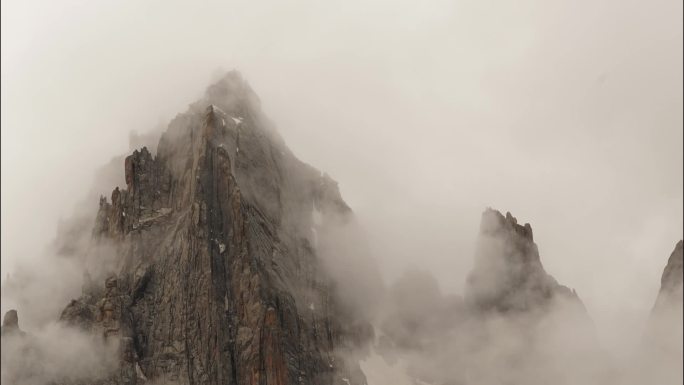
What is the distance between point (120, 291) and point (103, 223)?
23.2 m

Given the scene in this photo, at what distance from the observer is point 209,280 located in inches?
6570

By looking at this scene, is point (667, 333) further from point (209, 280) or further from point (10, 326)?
point (10, 326)

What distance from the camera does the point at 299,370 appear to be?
543ft

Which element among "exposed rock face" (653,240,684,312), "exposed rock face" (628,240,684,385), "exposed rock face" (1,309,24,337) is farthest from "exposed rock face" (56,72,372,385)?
"exposed rock face" (653,240,684,312)

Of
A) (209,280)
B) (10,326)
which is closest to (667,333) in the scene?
(209,280)

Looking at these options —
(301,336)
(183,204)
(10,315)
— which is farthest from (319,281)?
(10,315)

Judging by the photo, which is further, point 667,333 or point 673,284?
point 667,333

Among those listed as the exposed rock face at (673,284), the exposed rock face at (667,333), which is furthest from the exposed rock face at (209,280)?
the exposed rock face at (673,284)

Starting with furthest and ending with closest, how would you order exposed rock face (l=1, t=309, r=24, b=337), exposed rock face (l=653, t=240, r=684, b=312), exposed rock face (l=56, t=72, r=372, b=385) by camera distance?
exposed rock face (l=1, t=309, r=24, b=337)
exposed rock face (l=56, t=72, r=372, b=385)
exposed rock face (l=653, t=240, r=684, b=312)

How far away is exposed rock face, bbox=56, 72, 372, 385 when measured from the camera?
6378 inches

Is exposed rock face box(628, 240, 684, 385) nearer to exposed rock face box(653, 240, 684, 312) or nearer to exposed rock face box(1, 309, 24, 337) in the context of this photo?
exposed rock face box(653, 240, 684, 312)

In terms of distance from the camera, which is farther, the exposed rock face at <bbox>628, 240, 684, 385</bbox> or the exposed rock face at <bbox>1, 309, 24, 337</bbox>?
the exposed rock face at <bbox>1, 309, 24, 337</bbox>

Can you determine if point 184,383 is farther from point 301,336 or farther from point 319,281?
point 319,281

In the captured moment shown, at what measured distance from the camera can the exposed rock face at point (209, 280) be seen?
16200 centimetres
